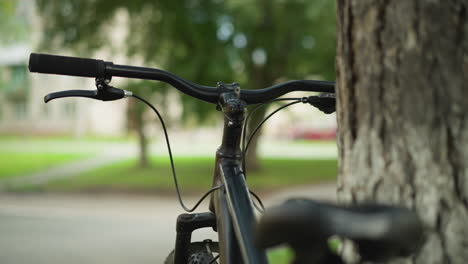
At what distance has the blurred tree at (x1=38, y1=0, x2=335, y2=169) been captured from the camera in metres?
11.1

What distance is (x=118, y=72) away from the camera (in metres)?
1.81

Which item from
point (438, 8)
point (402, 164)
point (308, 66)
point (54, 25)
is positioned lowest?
point (402, 164)

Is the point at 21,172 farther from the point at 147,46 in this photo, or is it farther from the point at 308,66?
the point at 308,66

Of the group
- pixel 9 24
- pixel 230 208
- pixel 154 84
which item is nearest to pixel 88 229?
pixel 154 84

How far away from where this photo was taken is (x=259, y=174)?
544 inches

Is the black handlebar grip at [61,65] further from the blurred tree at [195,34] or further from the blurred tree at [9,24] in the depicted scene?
the blurred tree at [9,24]

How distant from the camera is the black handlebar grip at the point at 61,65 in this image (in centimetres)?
174

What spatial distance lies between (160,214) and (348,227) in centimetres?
861

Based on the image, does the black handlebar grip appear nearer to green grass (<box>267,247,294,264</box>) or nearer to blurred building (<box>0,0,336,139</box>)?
green grass (<box>267,247,294,264</box>)

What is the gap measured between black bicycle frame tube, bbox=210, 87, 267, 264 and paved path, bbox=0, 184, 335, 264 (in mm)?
4516

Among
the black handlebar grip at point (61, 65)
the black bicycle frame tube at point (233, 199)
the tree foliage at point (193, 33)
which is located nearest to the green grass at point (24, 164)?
the tree foliage at point (193, 33)

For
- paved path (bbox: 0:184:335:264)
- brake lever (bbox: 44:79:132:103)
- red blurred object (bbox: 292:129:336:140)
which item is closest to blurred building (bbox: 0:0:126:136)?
red blurred object (bbox: 292:129:336:140)

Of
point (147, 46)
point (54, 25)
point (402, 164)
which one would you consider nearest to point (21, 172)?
point (54, 25)

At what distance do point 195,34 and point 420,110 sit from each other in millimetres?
10380
